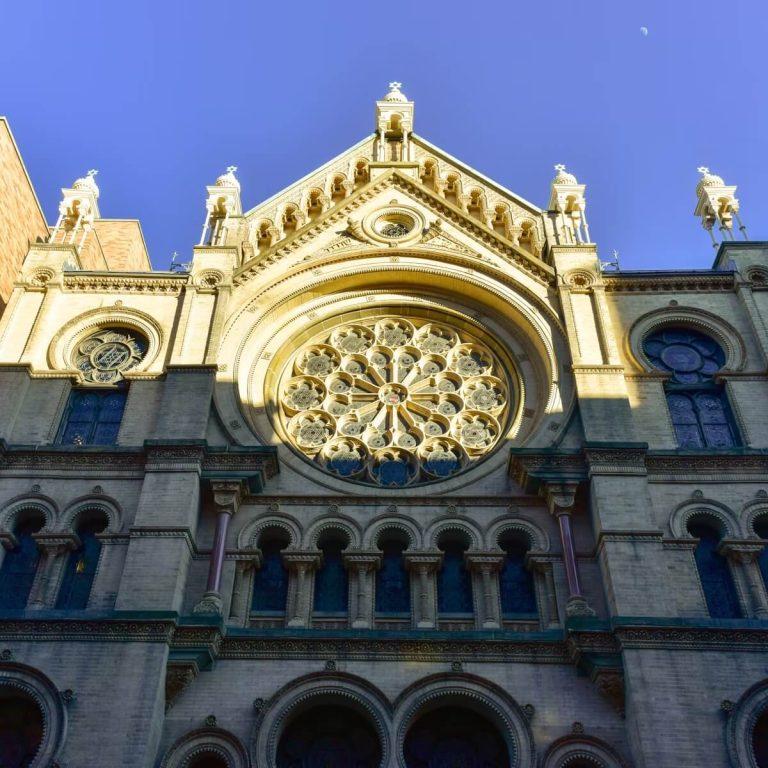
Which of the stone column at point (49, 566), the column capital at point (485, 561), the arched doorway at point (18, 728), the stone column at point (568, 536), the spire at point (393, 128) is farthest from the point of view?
the spire at point (393, 128)

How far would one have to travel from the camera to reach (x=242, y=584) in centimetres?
1761

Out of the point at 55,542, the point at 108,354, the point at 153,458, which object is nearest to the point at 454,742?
the point at 153,458

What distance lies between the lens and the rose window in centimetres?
2020

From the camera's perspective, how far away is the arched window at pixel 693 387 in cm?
2000

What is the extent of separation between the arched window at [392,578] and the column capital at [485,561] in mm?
1395

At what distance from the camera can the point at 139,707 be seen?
48.9 feet

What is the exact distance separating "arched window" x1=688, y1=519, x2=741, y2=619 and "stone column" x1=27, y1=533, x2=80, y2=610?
42.0 feet

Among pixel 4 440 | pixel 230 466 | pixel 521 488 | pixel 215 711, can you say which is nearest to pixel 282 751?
pixel 215 711

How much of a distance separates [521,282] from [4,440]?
13.1 meters

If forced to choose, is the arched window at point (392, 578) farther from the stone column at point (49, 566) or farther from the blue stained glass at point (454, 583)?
the stone column at point (49, 566)

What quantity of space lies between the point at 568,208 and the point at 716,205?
425 cm

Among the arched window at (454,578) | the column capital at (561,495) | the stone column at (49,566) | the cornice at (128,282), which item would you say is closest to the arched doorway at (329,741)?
the arched window at (454,578)

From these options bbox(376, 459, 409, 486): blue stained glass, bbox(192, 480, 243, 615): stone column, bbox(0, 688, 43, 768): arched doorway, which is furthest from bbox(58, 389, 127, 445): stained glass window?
bbox(376, 459, 409, 486): blue stained glass

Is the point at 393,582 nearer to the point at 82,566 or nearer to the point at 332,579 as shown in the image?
the point at 332,579
